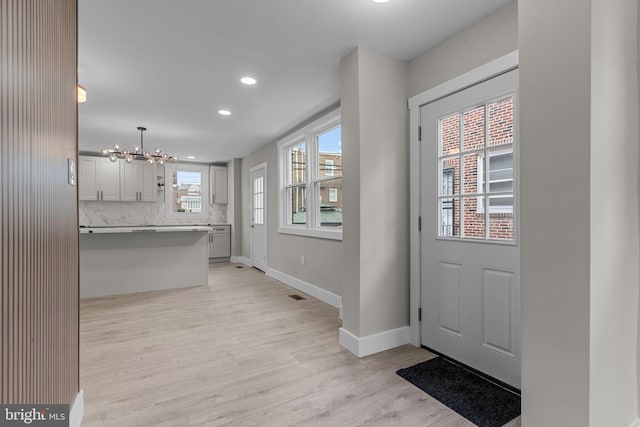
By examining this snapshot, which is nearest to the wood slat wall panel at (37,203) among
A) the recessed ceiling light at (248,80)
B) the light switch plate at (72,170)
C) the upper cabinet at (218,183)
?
the light switch plate at (72,170)

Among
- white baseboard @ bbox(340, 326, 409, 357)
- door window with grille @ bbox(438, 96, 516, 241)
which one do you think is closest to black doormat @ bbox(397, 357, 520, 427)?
white baseboard @ bbox(340, 326, 409, 357)

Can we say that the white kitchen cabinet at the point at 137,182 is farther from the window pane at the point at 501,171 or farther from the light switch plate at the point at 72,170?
the window pane at the point at 501,171

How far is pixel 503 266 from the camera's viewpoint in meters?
2.05

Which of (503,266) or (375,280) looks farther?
(375,280)

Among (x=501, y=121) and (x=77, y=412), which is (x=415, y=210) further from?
(x=77, y=412)

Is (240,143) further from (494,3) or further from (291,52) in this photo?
(494,3)

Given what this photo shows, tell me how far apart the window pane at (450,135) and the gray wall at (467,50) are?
31 cm

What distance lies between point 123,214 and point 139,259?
305 cm

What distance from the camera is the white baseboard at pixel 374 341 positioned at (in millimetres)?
2506

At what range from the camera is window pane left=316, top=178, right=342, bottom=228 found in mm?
3979

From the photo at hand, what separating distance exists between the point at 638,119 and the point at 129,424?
2.88 m

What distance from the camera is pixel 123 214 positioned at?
22.9ft

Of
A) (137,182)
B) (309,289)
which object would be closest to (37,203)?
(309,289)

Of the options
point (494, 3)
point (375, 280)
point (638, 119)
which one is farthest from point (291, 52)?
point (638, 119)
